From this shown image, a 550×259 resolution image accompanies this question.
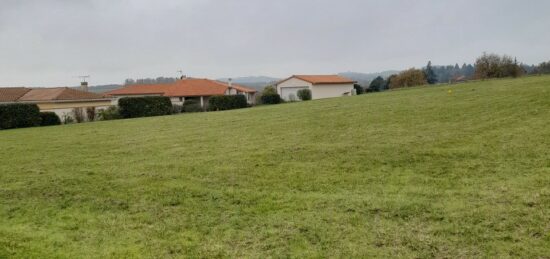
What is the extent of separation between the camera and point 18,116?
2466cm

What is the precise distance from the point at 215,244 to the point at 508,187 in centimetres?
355

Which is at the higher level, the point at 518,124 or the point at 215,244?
the point at 518,124

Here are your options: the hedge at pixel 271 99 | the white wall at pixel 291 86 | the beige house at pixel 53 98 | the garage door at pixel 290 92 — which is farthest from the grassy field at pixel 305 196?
the white wall at pixel 291 86

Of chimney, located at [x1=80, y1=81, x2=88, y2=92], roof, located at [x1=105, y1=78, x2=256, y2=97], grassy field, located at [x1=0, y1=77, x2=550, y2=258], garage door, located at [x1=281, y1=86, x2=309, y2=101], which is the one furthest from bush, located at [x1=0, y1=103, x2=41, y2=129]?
garage door, located at [x1=281, y1=86, x2=309, y2=101]

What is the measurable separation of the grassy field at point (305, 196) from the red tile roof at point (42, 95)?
101ft

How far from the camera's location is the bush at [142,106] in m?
29.0

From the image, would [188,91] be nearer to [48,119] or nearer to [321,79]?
[321,79]

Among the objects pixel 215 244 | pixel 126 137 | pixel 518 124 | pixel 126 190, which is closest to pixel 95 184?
pixel 126 190

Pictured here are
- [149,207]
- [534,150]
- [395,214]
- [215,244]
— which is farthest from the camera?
[534,150]

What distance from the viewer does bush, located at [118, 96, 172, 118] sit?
29000 millimetres

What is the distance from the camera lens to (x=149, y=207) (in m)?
5.72

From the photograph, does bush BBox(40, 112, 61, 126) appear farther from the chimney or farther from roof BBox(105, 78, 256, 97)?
the chimney

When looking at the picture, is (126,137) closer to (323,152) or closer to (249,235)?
(323,152)

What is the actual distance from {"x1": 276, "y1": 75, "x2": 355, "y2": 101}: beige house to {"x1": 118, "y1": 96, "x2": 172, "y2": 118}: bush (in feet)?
59.3
